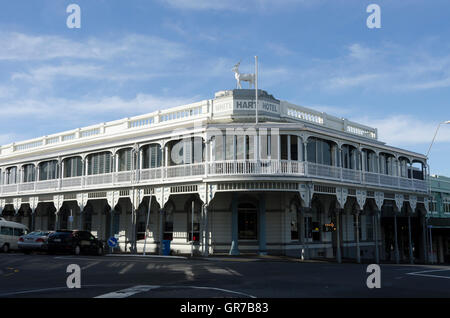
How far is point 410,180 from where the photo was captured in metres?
34.6

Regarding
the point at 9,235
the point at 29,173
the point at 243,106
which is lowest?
the point at 9,235

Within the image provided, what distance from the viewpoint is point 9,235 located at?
3066cm

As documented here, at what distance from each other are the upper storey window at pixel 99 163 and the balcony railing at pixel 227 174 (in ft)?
5.98

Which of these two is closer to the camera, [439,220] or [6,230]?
[6,230]

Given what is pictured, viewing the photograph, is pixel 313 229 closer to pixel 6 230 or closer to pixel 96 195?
pixel 96 195

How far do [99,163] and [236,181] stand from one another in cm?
1412

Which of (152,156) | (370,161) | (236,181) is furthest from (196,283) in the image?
(370,161)

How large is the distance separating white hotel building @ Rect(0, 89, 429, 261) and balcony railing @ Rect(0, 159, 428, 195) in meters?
0.07

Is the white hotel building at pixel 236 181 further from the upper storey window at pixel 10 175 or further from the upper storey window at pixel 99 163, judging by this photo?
the upper storey window at pixel 10 175

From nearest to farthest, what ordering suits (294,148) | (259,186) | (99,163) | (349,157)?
(259,186)
(294,148)
(349,157)
(99,163)

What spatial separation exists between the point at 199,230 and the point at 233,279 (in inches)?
596

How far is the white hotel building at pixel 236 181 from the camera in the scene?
26.6m

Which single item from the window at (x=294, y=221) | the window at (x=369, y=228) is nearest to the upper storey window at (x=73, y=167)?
the window at (x=294, y=221)

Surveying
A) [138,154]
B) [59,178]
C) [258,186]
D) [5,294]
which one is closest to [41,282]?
[5,294]
